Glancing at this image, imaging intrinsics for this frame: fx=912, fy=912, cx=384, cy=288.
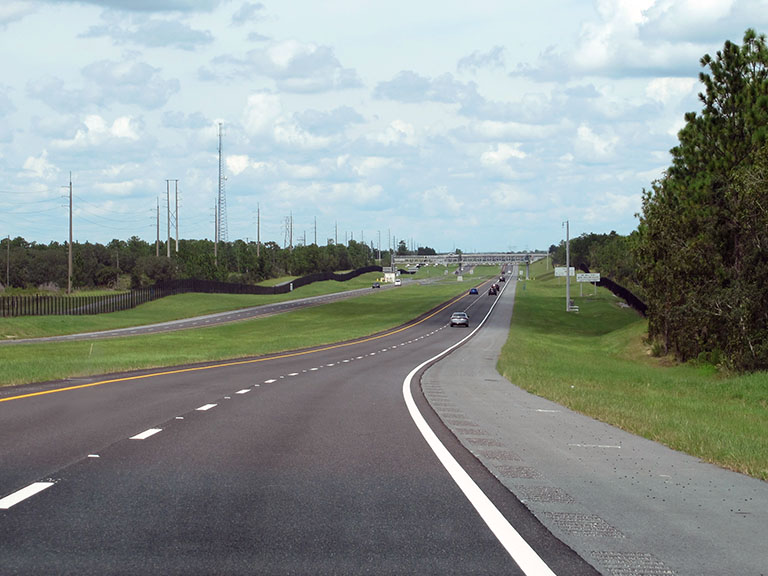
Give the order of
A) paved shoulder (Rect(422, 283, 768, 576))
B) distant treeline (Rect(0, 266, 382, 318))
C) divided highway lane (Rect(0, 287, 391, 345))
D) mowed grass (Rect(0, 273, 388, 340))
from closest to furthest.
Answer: paved shoulder (Rect(422, 283, 768, 576))
divided highway lane (Rect(0, 287, 391, 345))
mowed grass (Rect(0, 273, 388, 340))
distant treeline (Rect(0, 266, 382, 318))

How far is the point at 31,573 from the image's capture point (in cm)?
543

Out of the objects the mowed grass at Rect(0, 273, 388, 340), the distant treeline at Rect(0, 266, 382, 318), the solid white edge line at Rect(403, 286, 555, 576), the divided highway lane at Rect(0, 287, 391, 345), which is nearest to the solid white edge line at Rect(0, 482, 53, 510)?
the solid white edge line at Rect(403, 286, 555, 576)

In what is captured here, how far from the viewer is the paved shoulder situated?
6.09 m

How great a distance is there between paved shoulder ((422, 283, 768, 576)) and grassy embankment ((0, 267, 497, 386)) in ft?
43.9

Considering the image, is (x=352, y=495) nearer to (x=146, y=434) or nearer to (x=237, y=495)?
(x=237, y=495)

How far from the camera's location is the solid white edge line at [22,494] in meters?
7.40

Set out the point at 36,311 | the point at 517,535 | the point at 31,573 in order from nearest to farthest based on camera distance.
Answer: the point at 31,573 < the point at 517,535 < the point at 36,311

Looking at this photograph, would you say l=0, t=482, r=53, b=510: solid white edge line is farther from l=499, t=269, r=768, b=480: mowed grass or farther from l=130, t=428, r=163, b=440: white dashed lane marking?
l=499, t=269, r=768, b=480: mowed grass

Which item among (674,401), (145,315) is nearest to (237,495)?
(674,401)

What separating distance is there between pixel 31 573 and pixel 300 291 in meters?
140

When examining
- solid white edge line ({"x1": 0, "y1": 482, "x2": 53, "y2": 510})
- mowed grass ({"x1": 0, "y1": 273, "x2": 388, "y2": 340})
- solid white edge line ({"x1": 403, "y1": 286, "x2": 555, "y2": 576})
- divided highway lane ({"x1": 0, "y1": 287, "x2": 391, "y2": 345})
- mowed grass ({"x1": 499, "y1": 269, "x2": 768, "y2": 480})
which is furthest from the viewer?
mowed grass ({"x1": 0, "y1": 273, "x2": 388, "y2": 340})

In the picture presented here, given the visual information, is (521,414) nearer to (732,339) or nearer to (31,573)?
(31,573)

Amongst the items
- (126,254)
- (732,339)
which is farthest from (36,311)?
(126,254)

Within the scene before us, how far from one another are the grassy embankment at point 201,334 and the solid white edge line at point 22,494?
13610 mm
